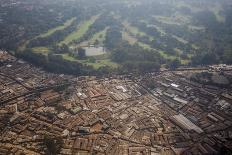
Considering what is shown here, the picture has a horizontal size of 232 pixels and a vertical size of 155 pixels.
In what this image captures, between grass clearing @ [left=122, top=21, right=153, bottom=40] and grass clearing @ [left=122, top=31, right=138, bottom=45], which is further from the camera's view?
grass clearing @ [left=122, top=21, right=153, bottom=40]

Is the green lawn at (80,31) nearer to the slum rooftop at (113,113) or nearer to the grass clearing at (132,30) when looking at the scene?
the grass clearing at (132,30)

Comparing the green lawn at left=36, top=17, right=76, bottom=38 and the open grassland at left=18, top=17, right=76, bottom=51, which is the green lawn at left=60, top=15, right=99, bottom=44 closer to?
the green lawn at left=36, top=17, right=76, bottom=38

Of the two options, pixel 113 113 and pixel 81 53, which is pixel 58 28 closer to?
pixel 81 53

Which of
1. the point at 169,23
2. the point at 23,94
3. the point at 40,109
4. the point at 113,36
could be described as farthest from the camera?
the point at 169,23

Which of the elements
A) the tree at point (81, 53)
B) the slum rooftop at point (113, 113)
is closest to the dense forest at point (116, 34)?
the tree at point (81, 53)

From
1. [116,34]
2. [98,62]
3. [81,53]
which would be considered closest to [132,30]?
[116,34]

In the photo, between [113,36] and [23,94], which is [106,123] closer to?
[23,94]

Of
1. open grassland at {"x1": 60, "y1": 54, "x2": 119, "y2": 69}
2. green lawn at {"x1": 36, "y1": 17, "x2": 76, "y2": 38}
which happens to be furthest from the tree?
green lawn at {"x1": 36, "y1": 17, "x2": 76, "y2": 38}

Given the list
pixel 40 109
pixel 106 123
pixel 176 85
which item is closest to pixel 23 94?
pixel 40 109
